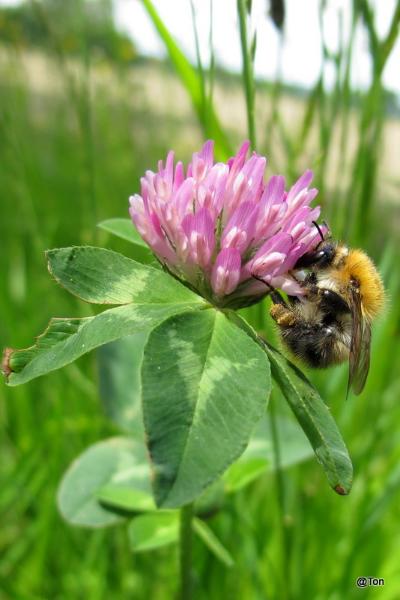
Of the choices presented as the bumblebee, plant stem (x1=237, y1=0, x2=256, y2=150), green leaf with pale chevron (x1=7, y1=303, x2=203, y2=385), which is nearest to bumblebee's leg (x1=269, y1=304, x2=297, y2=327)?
the bumblebee

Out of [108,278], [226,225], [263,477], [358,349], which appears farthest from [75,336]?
[263,477]

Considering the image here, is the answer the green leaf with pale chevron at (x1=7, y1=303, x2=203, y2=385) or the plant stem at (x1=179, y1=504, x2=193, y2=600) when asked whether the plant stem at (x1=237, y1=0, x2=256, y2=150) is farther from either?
the plant stem at (x1=179, y1=504, x2=193, y2=600)

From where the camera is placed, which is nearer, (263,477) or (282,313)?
(282,313)

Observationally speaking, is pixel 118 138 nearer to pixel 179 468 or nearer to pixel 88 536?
pixel 88 536

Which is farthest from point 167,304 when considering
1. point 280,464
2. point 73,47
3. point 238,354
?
point 73,47

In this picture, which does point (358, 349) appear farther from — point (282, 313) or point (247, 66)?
point (247, 66)

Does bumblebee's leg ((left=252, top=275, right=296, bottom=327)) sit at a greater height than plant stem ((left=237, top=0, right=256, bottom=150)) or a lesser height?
lesser
